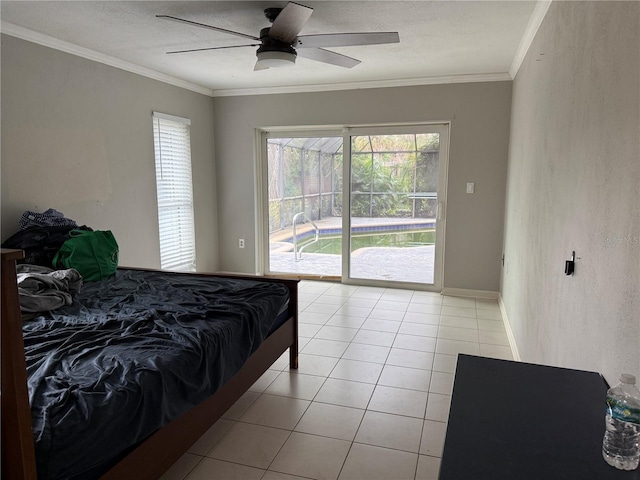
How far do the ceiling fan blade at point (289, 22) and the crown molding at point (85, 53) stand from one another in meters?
1.84

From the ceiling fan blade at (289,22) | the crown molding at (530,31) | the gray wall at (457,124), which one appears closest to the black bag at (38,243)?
the ceiling fan blade at (289,22)

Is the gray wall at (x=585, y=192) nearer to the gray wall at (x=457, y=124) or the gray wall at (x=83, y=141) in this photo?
the gray wall at (x=457, y=124)

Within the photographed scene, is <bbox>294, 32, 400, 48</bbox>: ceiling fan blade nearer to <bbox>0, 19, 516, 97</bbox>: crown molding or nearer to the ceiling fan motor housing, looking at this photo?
the ceiling fan motor housing

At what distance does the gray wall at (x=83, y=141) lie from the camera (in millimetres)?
3152

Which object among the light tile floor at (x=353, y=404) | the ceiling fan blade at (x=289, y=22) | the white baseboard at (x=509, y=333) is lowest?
the light tile floor at (x=353, y=404)

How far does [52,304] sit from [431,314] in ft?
10.5

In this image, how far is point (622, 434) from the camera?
39.3 inches

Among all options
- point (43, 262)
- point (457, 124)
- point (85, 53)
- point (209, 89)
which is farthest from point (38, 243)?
point (457, 124)

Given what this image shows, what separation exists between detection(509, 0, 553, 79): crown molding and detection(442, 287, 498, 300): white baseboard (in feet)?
7.53

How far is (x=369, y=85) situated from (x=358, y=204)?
1.37 meters

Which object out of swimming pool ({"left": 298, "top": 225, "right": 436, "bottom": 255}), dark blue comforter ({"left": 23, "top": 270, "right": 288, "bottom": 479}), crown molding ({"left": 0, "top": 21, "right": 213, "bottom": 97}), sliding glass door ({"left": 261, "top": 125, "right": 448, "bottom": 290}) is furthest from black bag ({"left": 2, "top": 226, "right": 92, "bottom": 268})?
swimming pool ({"left": 298, "top": 225, "right": 436, "bottom": 255})

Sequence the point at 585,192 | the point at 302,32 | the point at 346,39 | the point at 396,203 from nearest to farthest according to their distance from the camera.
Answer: the point at 585,192, the point at 346,39, the point at 302,32, the point at 396,203

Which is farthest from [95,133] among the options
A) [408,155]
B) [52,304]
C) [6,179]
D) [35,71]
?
[408,155]

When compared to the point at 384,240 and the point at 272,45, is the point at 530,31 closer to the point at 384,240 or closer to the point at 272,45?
the point at 272,45
